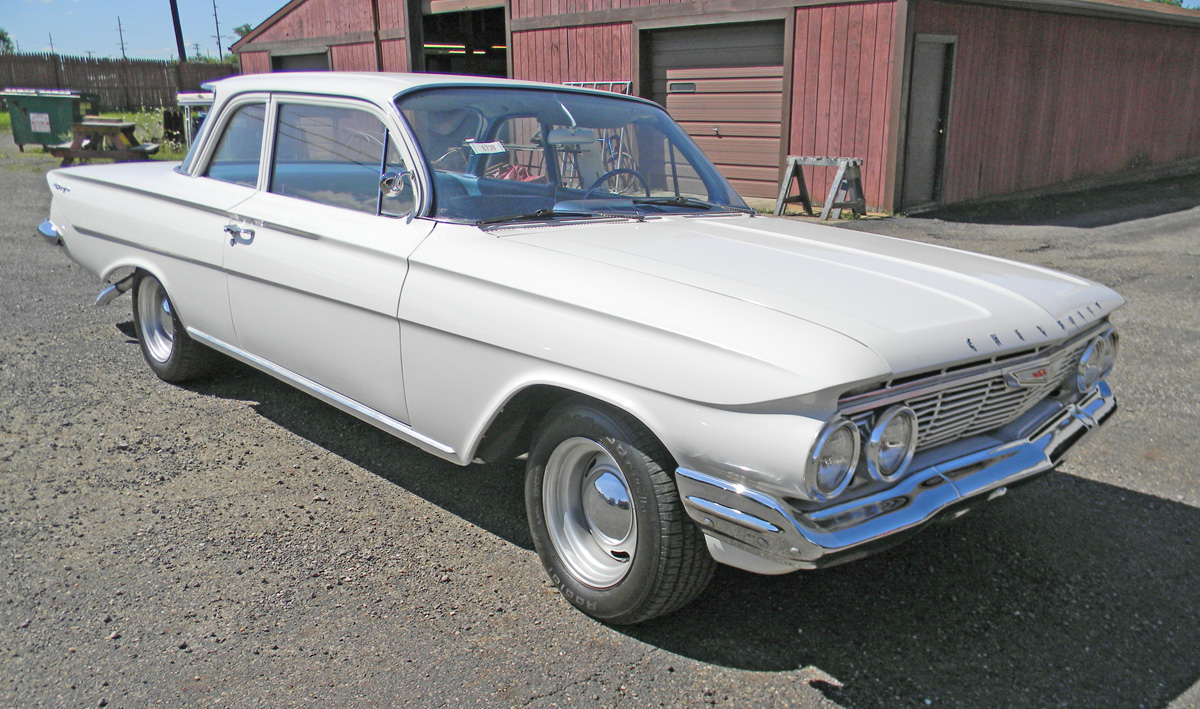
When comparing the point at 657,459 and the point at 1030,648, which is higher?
the point at 657,459

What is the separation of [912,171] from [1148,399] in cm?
755

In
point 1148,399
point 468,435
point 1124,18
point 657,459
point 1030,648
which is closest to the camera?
point 657,459

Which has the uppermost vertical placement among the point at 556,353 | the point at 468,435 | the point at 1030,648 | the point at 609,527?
the point at 556,353

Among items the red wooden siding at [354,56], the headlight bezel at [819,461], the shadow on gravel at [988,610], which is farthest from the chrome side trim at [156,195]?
the red wooden siding at [354,56]

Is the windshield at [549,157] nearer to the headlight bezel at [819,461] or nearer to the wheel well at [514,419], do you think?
the wheel well at [514,419]

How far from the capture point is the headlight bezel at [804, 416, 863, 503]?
2.26m

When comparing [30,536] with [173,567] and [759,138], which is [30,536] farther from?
[759,138]

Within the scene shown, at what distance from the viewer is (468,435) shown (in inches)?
121

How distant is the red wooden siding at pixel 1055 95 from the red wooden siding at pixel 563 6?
4.17 metres

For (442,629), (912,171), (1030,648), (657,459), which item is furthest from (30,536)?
(912,171)

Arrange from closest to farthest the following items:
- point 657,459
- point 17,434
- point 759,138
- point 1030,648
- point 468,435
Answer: point 657,459, point 1030,648, point 468,435, point 17,434, point 759,138

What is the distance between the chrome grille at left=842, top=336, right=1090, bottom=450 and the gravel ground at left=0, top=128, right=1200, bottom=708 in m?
0.64

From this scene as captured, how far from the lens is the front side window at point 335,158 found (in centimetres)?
349

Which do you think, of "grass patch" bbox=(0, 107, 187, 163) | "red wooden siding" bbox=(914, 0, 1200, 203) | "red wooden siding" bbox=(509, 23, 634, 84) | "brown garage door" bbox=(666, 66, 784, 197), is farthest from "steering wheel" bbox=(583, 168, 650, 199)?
"grass patch" bbox=(0, 107, 187, 163)
